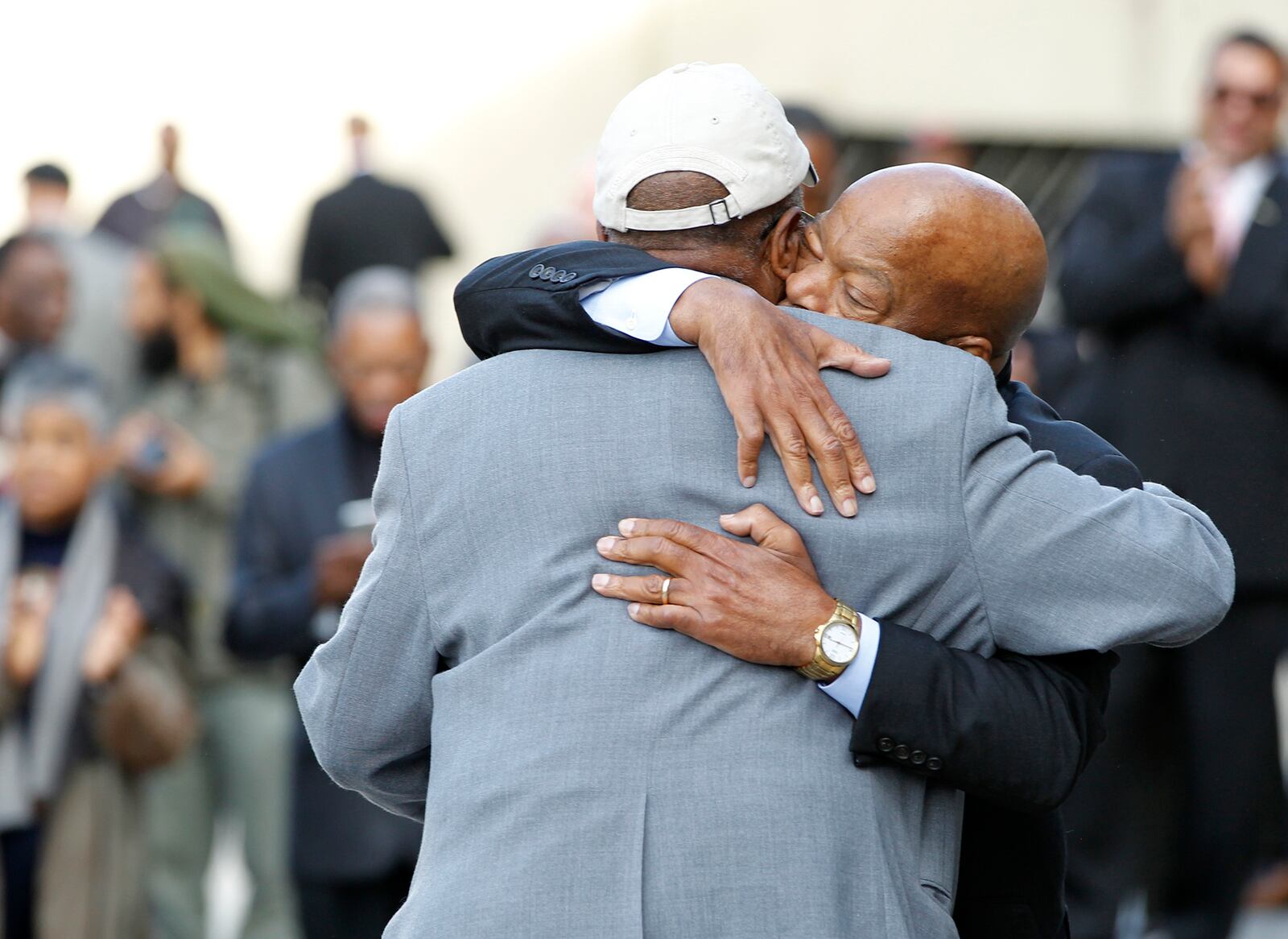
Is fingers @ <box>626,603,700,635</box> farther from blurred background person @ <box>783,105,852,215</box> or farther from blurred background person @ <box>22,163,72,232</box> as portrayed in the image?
blurred background person @ <box>22,163,72,232</box>

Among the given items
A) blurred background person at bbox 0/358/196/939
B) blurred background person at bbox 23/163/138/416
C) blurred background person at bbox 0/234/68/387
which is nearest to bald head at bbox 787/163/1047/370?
blurred background person at bbox 0/358/196/939

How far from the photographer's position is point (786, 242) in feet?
8.86

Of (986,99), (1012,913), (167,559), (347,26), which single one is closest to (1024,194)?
(986,99)

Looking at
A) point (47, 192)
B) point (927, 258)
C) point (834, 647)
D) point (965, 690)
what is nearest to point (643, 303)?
point (927, 258)

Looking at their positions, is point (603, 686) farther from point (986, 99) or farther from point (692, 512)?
point (986, 99)

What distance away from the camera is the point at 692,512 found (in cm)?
252

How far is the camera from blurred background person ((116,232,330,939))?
20.3 feet

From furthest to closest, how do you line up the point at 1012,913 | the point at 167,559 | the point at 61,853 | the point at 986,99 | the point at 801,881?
the point at 986,99 → the point at 167,559 → the point at 61,853 → the point at 1012,913 → the point at 801,881

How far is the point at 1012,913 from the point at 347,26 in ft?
31.3

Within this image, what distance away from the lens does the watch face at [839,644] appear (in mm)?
2465

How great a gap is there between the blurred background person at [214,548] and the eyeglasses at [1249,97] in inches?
121

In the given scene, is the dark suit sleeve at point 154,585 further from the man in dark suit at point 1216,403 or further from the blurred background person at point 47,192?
the blurred background person at point 47,192

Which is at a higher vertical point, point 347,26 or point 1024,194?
point 347,26

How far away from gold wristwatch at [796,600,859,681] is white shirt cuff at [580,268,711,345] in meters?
0.40
